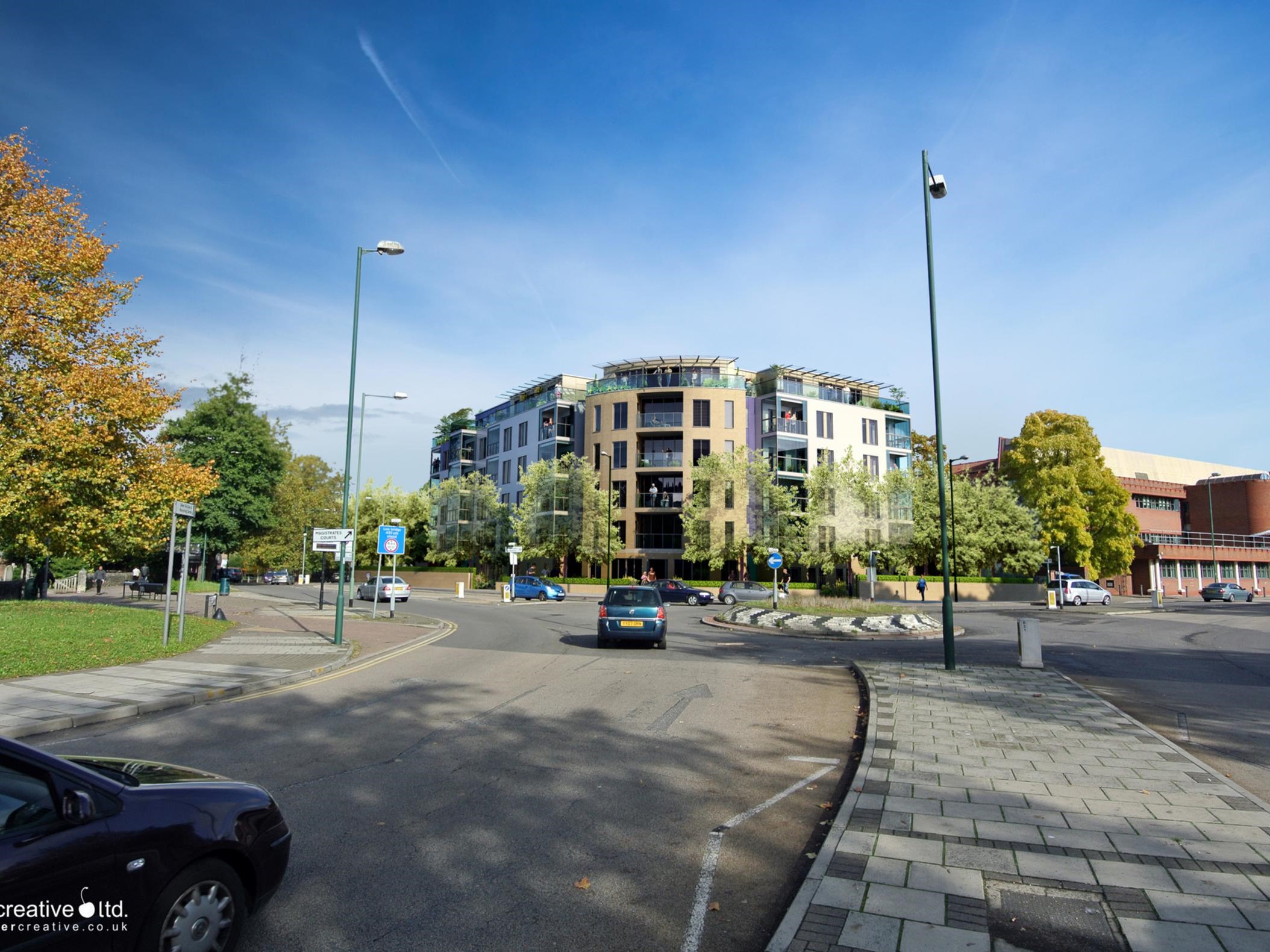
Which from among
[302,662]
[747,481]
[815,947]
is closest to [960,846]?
[815,947]

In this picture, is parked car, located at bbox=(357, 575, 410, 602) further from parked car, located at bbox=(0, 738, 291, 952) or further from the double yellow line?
parked car, located at bbox=(0, 738, 291, 952)

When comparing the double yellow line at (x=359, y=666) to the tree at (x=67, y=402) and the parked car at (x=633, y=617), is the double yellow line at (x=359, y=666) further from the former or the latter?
the tree at (x=67, y=402)

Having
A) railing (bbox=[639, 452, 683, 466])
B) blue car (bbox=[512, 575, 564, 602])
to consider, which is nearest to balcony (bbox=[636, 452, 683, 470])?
railing (bbox=[639, 452, 683, 466])

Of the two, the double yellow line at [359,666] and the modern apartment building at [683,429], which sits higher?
the modern apartment building at [683,429]

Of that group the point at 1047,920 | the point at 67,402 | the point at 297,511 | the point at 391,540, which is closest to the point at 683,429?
the point at 391,540

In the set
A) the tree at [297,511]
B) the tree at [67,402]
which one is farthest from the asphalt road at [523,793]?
the tree at [297,511]

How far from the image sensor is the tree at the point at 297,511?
7881 centimetres

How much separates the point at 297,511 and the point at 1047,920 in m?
85.0

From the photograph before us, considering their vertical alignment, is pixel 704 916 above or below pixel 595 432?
below

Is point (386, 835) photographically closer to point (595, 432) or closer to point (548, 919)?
point (548, 919)

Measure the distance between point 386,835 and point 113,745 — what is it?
15.0 ft

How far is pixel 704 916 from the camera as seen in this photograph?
4215 millimetres

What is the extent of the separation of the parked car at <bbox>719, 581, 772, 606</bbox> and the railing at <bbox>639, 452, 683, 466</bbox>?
15.9m

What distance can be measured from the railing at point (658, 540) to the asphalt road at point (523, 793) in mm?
42378
